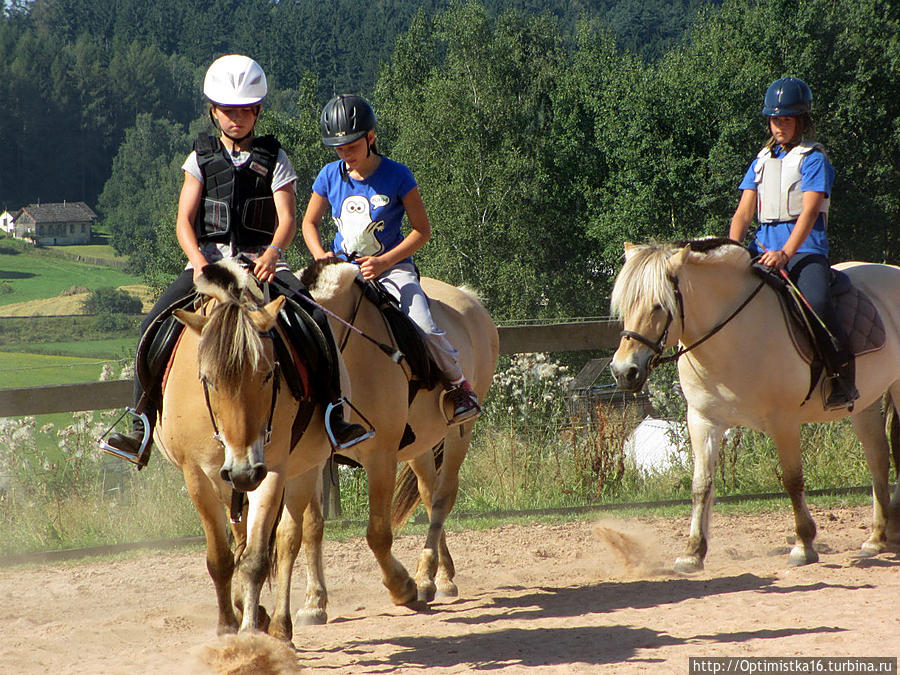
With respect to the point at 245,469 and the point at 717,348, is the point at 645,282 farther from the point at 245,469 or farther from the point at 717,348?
the point at 245,469

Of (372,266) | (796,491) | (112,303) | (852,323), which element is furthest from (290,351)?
(112,303)

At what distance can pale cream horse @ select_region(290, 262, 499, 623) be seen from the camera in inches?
197

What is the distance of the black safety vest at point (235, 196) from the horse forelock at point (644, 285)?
7.20 feet

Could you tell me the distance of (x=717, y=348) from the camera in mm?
5980

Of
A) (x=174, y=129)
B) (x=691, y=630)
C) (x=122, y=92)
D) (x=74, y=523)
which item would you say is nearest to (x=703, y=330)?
(x=691, y=630)

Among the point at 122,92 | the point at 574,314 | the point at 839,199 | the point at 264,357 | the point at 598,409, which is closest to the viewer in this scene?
the point at 264,357

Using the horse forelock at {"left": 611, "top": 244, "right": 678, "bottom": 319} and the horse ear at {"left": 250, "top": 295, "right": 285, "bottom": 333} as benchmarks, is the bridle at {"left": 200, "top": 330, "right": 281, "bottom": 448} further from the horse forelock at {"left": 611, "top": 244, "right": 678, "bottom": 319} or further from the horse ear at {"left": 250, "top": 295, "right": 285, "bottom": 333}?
the horse forelock at {"left": 611, "top": 244, "right": 678, "bottom": 319}

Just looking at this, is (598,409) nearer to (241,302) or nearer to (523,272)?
(241,302)

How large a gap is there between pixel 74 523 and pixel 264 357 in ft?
14.7

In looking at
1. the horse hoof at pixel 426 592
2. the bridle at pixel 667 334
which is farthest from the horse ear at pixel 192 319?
the bridle at pixel 667 334

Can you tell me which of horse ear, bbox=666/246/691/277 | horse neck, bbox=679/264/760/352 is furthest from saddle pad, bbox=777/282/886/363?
horse ear, bbox=666/246/691/277

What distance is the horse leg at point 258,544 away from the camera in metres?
4.10

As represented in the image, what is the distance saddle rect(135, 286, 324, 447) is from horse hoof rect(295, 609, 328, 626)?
148cm

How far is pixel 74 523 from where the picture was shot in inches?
292
